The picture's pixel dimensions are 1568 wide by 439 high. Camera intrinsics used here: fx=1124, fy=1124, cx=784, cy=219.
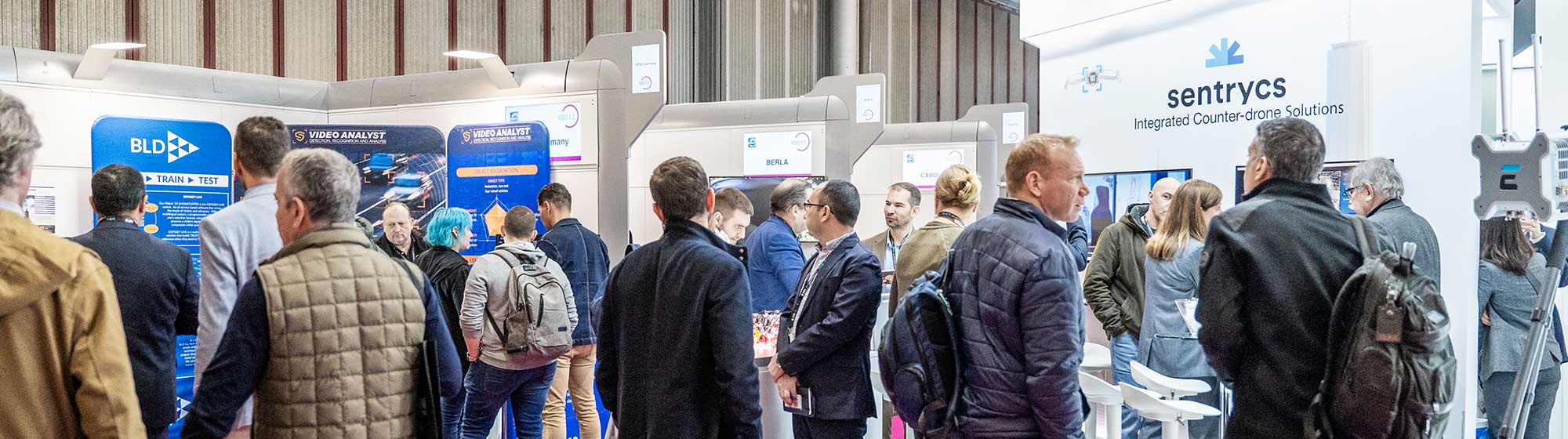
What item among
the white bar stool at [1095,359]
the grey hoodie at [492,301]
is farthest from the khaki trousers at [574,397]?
the white bar stool at [1095,359]

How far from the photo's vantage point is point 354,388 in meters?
2.16

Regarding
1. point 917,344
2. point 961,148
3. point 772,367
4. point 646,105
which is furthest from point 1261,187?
point 961,148

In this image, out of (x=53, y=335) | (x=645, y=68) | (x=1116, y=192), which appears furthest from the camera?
(x=645, y=68)

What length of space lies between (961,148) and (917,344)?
397 inches

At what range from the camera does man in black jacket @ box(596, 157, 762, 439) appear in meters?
2.72

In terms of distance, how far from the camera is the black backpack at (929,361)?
2.62 m

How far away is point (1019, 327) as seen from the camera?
2.50 metres

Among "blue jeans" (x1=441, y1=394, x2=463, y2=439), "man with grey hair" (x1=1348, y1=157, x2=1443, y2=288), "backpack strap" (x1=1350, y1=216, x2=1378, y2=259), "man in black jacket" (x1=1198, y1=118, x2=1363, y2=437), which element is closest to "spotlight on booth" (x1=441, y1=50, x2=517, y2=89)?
"blue jeans" (x1=441, y1=394, x2=463, y2=439)

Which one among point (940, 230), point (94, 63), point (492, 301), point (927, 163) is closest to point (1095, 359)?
point (940, 230)

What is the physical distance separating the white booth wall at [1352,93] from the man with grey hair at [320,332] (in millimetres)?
3538

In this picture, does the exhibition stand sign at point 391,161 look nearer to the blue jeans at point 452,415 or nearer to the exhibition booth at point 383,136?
the exhibition booth at point 383,136

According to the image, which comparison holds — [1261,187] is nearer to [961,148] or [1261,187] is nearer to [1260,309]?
[1260,309]

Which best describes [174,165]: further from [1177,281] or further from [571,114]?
[1177,281]

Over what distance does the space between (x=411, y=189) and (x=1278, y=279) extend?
4.91 metres
